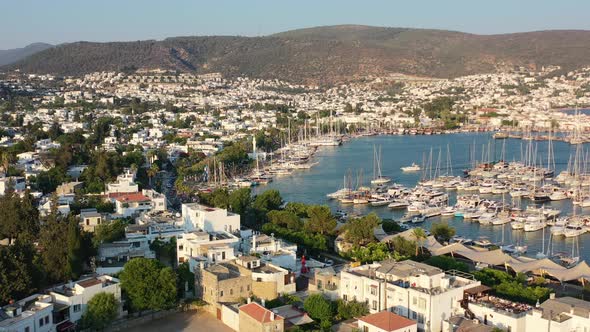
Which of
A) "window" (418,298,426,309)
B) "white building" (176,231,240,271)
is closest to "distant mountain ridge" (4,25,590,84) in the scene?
"white building" (176,231,240,271)

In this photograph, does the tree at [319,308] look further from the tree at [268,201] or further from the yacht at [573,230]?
the yacht at [573,230]

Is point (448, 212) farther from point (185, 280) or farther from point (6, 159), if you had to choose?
point (6, 159)

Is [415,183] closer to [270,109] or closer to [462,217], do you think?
[462,217]

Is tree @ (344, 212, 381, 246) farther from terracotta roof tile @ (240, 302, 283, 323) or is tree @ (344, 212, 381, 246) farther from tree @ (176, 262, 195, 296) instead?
terracotta roof tile @ (240, 302, 283, 323)

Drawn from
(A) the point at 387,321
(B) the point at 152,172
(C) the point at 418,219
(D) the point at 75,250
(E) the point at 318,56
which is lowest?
(C) the point at 418,219

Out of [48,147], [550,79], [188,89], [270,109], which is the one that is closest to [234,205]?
[48,147]

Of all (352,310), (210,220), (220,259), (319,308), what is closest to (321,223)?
(210,220)

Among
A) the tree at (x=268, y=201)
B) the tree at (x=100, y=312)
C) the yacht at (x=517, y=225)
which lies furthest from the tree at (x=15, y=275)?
the yacht at (x=517, y=225)
